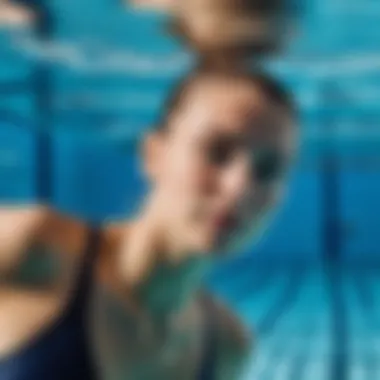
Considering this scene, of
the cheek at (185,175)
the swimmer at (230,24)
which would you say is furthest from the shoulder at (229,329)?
the swimmer at (230,24)

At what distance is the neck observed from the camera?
0.84 metres

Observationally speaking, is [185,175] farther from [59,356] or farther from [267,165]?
[59,356]

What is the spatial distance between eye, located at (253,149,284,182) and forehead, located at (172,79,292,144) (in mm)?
17

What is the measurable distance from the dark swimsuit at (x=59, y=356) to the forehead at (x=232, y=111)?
0.22 metres

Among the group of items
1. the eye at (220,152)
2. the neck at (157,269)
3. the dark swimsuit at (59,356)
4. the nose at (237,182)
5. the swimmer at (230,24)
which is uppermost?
the swimmer at (230,24)

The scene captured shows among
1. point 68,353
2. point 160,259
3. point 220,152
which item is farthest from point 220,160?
point 68,353

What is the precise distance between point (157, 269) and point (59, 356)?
128mm

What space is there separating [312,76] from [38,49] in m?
0.27

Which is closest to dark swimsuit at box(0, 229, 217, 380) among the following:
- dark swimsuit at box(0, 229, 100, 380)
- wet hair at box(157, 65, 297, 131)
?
dark swimsuit at box(0, 229, 100, 380)

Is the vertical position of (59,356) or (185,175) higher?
(185,175)

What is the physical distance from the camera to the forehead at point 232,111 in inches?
32.5

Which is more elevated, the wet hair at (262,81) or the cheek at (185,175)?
the wet hair at (262,81)

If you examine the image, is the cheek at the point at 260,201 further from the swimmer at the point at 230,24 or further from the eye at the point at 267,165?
the swimmer at the point at 230,24

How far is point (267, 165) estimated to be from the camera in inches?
32.7
